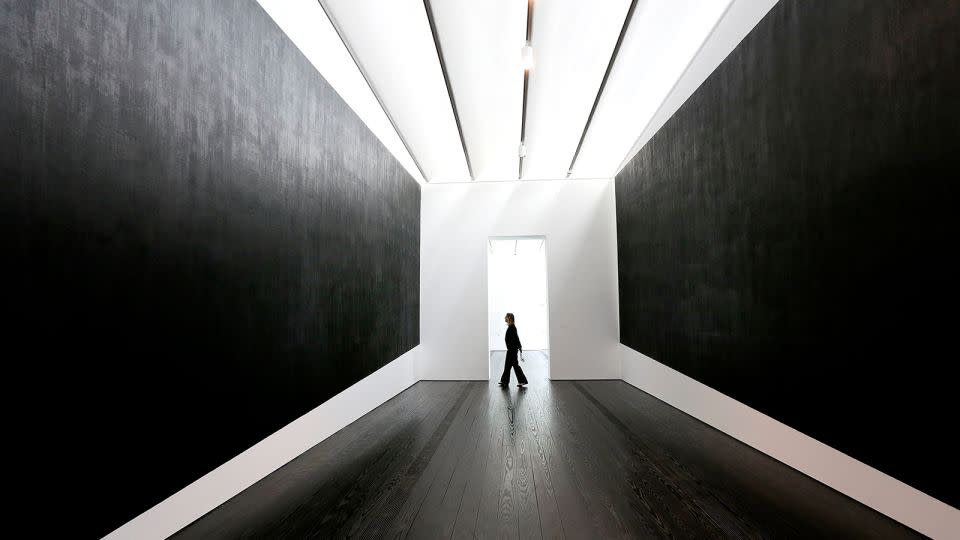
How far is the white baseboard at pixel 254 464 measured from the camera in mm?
Result: 2805

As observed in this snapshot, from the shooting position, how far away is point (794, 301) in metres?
3.52

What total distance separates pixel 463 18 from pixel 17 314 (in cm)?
436

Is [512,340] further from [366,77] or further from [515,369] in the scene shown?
[366,77]

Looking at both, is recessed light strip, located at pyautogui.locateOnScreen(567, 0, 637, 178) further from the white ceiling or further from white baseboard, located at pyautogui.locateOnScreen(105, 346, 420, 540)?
white baseboard, located at pyautogui.locateOnScreen(105, 346, 420, 540)

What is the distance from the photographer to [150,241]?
2.60 m

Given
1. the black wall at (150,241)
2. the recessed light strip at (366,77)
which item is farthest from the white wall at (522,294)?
the black wall at (150,241)

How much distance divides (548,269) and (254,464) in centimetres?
700

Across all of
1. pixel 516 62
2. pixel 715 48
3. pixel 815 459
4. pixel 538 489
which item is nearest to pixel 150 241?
pixel 538 489

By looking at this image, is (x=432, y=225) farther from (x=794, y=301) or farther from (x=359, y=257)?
(x=794, y=301)

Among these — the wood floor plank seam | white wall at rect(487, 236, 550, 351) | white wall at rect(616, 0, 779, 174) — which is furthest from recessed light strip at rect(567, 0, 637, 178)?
white wall at rect(487, 236, 550, 351)

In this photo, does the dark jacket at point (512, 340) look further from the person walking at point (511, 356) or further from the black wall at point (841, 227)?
the black wall at point (841, 227)

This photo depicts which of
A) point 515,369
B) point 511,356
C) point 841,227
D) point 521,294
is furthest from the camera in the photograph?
point 521,294

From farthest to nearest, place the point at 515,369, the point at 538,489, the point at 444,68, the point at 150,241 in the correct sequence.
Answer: the point at 515,369 < the point at 444,68 < the point at 538,489 < the point at 150,241

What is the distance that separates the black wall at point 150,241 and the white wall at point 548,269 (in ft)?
17.2
